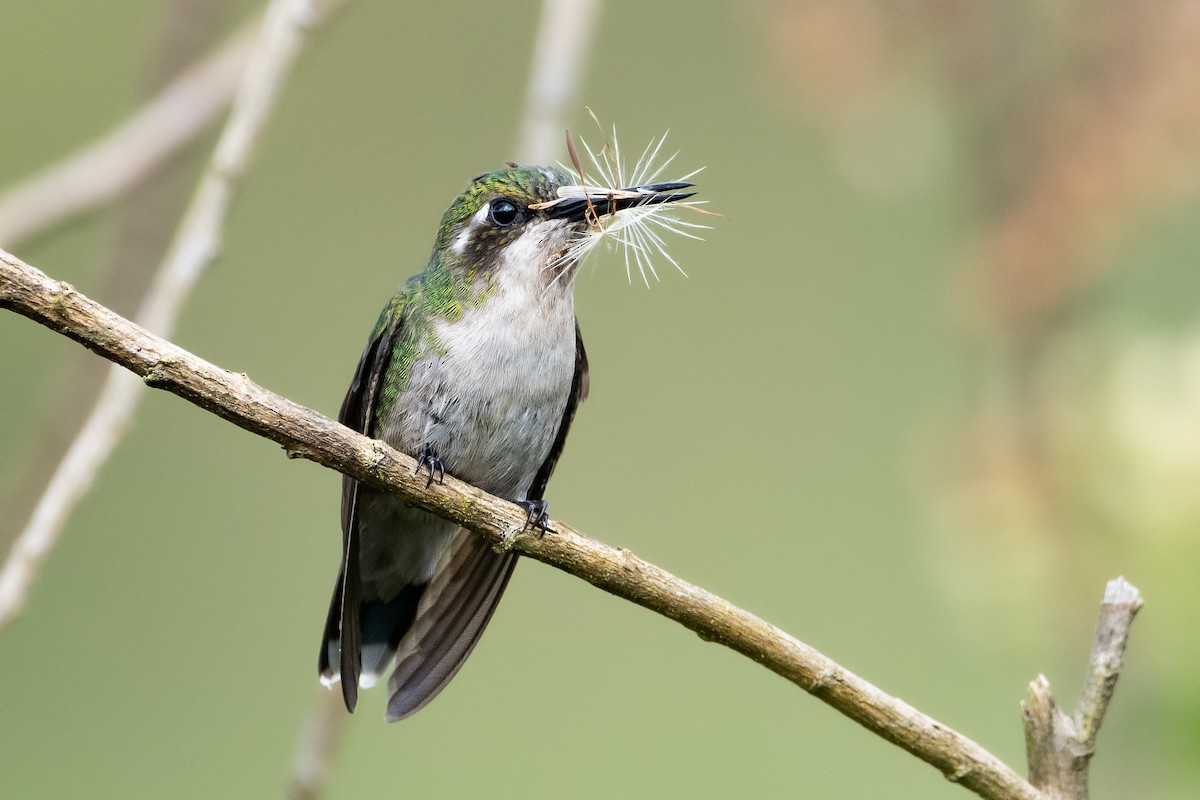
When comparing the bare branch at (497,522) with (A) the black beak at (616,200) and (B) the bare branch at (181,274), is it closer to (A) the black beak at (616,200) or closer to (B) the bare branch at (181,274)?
(B) the bare branch at (181,274)

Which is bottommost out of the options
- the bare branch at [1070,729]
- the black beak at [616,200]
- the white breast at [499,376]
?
the bare branch at [1070,729]

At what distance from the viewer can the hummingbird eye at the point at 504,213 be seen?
2750mm

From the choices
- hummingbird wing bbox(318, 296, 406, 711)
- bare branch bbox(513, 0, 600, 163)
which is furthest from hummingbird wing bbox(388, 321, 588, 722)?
bare branch bbox(513, 0, 600, 163)

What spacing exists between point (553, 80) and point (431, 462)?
805 mm

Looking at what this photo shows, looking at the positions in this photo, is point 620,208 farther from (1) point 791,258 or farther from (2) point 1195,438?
(1) point 791,258

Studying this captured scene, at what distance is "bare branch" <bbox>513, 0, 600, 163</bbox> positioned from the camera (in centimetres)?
263

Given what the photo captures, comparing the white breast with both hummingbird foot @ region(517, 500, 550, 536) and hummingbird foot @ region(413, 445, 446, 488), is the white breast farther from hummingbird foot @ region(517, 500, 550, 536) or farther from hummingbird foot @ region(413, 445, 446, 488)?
hummingbird foot @ region(517, 500, 550, 536)

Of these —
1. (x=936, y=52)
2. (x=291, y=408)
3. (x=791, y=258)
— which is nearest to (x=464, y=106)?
(x=791, y=258)

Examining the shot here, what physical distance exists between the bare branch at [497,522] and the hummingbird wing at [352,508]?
65 cm

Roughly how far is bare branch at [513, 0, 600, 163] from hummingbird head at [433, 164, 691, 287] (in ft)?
0.24

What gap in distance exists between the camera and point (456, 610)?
2.84m

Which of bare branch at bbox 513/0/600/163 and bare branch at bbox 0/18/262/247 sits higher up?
bare branch at bbox 513/0/600/163

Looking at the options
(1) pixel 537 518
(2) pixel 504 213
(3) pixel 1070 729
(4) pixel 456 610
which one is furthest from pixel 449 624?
(3) pixel 1070 729

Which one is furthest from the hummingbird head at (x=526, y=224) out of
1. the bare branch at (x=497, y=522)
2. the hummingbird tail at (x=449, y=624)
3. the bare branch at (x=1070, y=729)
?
the bare branch at (x=1070, y=729)
